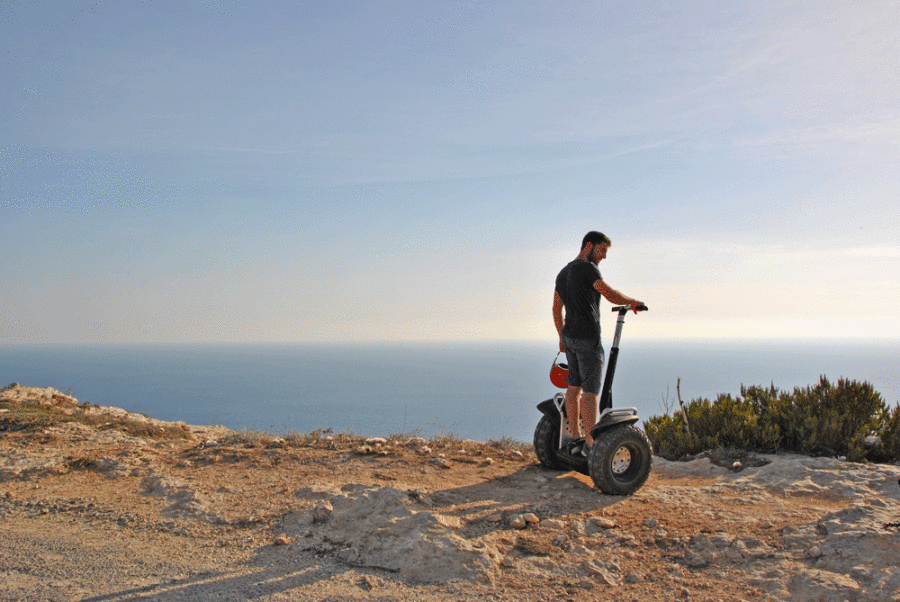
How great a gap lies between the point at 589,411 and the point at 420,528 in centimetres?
245

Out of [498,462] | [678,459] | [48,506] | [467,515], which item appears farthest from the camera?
[678,459]

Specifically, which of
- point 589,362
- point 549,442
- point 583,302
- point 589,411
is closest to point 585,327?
point 583,302

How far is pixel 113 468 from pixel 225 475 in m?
1.48

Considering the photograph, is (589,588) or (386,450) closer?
(589,588)

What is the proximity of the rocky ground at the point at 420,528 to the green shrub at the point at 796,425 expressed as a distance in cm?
111

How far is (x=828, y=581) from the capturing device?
12.5ft

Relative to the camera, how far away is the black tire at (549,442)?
6.76 meters

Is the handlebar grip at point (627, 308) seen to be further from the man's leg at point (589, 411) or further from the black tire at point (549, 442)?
the black tire at point (549, 442)

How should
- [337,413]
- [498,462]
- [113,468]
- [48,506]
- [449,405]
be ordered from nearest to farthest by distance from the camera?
[48,506], [113,468], [498,462], [337,413], [449,405]

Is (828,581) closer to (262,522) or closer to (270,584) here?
(270,584)

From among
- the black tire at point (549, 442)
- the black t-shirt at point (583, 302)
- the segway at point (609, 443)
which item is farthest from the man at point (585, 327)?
the black tire at point (549, 442)

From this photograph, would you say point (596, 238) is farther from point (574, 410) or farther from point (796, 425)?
point (796, 425)

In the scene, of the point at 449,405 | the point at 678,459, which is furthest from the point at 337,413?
the point at 678,459

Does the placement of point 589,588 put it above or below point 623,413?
below
